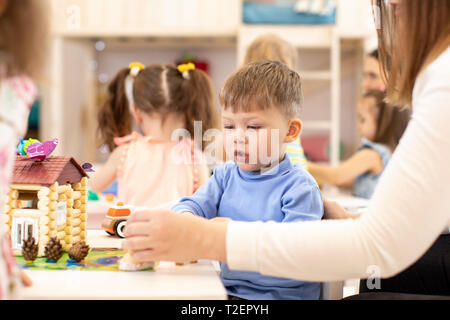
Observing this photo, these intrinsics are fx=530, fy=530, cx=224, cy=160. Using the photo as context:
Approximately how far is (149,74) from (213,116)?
0.82 feet

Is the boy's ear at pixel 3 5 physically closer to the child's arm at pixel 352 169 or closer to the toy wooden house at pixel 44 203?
the toy wooden house at pixel 44 203

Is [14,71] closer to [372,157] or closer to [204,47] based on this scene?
[372,157]

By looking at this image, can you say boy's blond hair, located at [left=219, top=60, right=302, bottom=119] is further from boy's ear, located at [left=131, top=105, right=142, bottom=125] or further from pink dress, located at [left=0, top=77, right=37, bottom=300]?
boy's ear, located at [left=131, top=105, right=142, bottom=125]

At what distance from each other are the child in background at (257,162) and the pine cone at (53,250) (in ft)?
0.71

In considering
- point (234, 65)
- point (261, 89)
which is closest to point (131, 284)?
point (261, 89)

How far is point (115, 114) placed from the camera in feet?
5.80

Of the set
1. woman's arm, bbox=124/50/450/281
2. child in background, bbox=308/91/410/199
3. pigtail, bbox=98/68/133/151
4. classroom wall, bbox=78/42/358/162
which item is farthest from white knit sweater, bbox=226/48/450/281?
classroom wall, bbox=78/42/358/162

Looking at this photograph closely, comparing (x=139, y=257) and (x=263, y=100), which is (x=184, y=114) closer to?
(x=263, y=100)

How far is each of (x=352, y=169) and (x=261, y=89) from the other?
1.44 metres

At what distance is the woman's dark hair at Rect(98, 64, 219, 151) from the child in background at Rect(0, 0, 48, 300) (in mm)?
1077

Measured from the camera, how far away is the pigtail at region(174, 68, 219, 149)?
1.70 m

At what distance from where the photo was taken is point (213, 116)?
1754mm

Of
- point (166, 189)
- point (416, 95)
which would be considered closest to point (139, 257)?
point (416, 95)

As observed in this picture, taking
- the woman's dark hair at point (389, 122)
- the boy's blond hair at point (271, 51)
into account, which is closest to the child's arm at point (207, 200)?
the boy's blond hair at point (271, 51)
